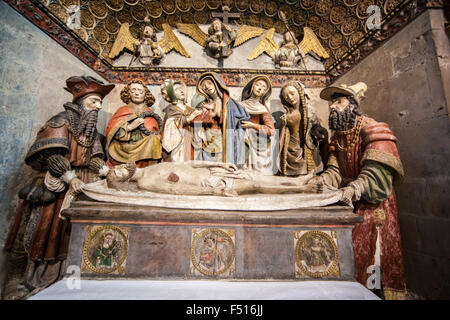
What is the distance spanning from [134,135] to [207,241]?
236 centimetres

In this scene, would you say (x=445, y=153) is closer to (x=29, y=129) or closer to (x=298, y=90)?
(x=298, y=90)

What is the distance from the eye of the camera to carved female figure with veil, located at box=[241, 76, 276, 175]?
12.0ft

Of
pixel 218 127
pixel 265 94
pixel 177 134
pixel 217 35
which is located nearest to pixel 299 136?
pixel 265 94

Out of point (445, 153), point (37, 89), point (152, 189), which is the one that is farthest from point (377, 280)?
point (37, 89)

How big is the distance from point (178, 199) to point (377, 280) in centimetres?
234

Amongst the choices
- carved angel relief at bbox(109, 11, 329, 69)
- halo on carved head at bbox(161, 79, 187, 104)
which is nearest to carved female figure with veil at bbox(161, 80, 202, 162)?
halo on carved head at bbox(161, 79, 187, 104)

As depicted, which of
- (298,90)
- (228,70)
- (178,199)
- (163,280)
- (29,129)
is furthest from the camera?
(228,70)

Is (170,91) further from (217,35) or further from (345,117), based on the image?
(345,117)

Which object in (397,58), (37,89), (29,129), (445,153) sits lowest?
(445,153)

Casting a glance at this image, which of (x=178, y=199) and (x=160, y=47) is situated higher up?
(x=160, y=47)

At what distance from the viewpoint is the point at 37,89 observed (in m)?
3.20

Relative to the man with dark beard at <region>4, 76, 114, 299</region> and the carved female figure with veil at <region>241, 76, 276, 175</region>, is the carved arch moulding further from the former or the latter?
the man with dark beard at <region>4, 76, 114, 299</region>

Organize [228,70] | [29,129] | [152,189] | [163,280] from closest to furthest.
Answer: [163,280]
[152,189]
[29,129]
[228,70]

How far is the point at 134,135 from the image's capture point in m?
3.62
